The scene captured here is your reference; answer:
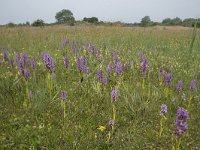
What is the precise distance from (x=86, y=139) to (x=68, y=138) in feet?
0.76

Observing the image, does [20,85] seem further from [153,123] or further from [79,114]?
[153,123]

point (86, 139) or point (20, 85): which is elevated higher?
point (20, 85)

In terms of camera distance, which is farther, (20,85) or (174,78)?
(174,78)

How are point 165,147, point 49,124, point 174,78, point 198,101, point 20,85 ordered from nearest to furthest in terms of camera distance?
point 165,147, point 49,124, point 198,101, point 20,85, point 174,78

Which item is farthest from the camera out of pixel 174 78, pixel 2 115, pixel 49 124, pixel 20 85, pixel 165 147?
pixel 174 78

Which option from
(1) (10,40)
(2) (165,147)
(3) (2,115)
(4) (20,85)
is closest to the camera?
(2) (165,147)

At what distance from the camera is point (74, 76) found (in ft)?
17.7

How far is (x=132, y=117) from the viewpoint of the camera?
378 cm

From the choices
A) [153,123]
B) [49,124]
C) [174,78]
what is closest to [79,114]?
[49,124]

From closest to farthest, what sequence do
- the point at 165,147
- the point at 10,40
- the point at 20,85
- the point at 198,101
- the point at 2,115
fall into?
the point at 165,147
the point at 2,115
the point at 198,101
the point at 20,85
the point at 10,40

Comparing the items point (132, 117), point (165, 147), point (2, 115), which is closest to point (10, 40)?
point (2, 115)

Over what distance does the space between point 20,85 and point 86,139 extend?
6.35 feet

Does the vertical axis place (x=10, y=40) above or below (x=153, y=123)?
above

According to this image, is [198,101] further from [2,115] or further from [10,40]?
[10,40]
